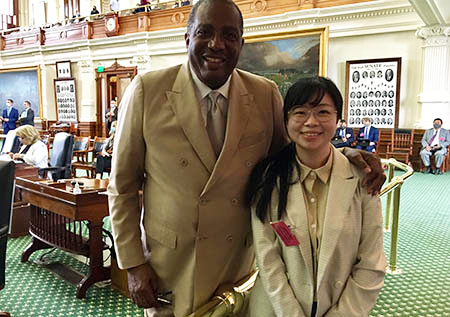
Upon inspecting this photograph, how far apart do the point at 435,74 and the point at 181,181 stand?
9.95 meters

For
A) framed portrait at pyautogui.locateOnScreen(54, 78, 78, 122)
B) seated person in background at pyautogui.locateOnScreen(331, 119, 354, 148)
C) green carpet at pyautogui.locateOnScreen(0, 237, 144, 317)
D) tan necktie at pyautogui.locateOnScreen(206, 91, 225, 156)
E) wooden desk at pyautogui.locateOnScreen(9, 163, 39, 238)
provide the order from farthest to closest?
framed portrait at pyautogui.locateOnScreen(54, 78, 78, 122) < seated person in background at pyautogui.locateOnScreen(331, 119, 354, 148) < wooden desk at pyautogui.locateOnScreen(9, 163, 39, 238) < green carpet at pyautogui.locateOnScreen(0, 237, 144, 317) < tan necktie at pyautogui.locateOnScreen(206, 91, 225, 156)

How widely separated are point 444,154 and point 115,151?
949cm

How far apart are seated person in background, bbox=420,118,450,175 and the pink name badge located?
914cm

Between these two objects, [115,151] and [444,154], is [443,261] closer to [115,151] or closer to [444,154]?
[115,151]

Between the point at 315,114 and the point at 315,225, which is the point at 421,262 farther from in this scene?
the point at 315,114

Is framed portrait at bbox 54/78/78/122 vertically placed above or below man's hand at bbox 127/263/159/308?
above

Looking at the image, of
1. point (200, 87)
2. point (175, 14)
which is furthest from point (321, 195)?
point (175, 14)

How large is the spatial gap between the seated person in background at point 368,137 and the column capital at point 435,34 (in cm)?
233

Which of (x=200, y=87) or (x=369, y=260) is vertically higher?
(x=200, y=87)

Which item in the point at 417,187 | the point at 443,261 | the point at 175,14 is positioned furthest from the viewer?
the point at 175,14

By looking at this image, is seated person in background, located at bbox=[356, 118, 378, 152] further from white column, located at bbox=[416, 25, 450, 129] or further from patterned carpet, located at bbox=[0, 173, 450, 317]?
patterned carpet, located at bbox=[0, 173, 450, 317]

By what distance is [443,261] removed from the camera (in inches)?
155

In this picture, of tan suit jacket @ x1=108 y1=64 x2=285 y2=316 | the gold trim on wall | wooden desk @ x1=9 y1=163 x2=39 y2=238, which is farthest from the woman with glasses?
the gold trim on wall

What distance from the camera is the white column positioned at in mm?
9461
